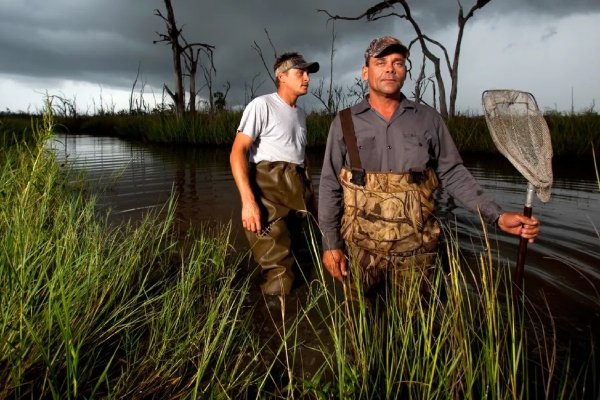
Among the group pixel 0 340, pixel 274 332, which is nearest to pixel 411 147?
pixel 274 332

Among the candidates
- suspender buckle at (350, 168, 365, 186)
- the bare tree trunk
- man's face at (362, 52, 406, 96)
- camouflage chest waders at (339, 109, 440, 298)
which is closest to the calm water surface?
camouflage chest waders at (339, 109, 440, 298)

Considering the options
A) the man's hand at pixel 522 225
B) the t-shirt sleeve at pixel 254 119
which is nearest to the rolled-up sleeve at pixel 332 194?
the t-shirt sleeve at pixel 254 119

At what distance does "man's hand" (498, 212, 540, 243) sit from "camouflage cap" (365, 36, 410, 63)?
1.14m

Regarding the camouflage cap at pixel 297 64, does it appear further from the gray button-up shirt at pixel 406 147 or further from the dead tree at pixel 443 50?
the dead tree at pixel 443 50

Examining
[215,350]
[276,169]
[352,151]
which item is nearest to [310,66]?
[276,169]

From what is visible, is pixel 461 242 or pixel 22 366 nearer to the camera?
pixel 22 366

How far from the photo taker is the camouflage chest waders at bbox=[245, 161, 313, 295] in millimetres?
3332

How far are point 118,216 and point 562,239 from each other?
5.45 m

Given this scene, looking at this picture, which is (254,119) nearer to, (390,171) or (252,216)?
(252,216)

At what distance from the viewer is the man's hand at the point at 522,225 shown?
2.01 meters

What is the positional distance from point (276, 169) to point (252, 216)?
18.0 inches

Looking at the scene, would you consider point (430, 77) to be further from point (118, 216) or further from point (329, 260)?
point (329, 260)

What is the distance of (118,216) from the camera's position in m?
5.46

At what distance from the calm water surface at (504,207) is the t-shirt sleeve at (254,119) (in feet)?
2.96
